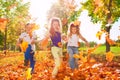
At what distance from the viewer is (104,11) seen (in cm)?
1900

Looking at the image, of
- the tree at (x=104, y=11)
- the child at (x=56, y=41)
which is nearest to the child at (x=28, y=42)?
the child at (x=56, y=41)

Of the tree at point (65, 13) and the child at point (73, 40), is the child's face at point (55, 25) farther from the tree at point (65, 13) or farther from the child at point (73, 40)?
the tree at point (65, 13)

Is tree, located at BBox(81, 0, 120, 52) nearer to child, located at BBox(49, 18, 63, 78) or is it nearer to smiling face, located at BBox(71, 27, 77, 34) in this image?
smiling face, located at BBox(71, 27, 77, 34)

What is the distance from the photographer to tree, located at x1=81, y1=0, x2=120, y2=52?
60.0 ft

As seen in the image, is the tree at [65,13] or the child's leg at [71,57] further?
the tree at [65,13]

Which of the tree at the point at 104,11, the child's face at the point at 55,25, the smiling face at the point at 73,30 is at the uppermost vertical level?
the tree at the point at 104,11

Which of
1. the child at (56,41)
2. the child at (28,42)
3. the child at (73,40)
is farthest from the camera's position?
the child at (28,42)

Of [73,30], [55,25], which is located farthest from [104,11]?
[55,25]

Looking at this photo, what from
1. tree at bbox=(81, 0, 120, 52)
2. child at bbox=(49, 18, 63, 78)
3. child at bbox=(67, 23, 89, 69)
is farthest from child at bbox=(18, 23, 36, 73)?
tree at bbox=(81, 0, 120, 52)

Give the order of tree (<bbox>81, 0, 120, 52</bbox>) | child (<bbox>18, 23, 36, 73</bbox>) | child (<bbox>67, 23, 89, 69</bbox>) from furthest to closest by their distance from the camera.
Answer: tree (<bbox>81, 0, 120, 52</bbox>), child (<bbox>18, 23, 36, 73</bbox>), child (<bbox>67, 23, 89, 69</bbox>)

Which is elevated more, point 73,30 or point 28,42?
point 73,30

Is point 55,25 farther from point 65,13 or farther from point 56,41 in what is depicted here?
point 65,13

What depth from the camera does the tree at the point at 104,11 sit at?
18281 mm

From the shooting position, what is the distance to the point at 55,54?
782 cm
